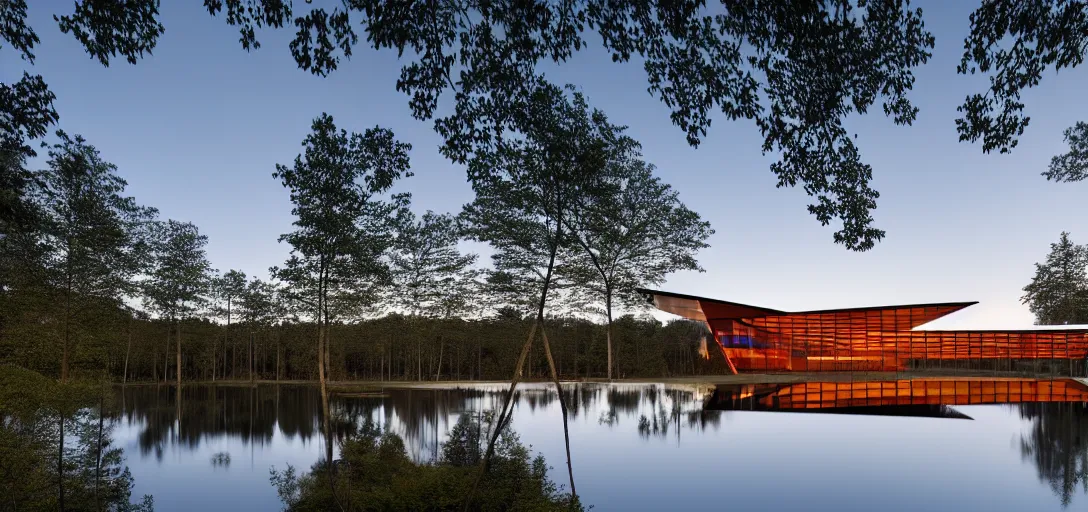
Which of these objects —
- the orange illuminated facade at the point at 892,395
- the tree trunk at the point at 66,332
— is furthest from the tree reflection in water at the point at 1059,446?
the tree trunk at the point at 66,332

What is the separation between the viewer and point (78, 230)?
83.9 ft

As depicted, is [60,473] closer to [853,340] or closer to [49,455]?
[49,455]

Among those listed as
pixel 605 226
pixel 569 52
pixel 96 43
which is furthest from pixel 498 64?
pixel 605 226

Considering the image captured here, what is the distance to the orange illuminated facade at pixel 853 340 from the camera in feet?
158

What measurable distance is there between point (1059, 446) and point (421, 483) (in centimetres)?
1901

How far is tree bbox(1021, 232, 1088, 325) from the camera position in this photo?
2335 inches

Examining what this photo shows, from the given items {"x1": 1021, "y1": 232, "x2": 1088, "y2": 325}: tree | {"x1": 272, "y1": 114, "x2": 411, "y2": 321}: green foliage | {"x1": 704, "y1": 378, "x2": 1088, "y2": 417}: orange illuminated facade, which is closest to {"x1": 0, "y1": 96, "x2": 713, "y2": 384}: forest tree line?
{"x1": 272, "y1": 114, "x2": 411, "y2": 321}: green foliage

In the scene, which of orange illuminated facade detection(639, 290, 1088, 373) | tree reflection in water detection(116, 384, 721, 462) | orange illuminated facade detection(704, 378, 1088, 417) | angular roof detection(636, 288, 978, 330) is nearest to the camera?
tree reflection in water detection(116, 384, 721, 462)

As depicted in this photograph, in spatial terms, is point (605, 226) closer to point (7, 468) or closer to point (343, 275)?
point (343, 275)

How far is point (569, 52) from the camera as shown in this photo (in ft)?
24.2

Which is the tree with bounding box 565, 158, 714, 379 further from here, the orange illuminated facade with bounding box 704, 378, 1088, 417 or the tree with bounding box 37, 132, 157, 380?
the tree with bounding box 37, 132, 157, 380

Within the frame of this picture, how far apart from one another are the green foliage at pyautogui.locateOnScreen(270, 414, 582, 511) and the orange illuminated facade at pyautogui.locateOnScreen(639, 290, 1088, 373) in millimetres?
32222

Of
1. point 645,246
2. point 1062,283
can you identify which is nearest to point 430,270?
point 645,246

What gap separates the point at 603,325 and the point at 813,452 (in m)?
45.3
